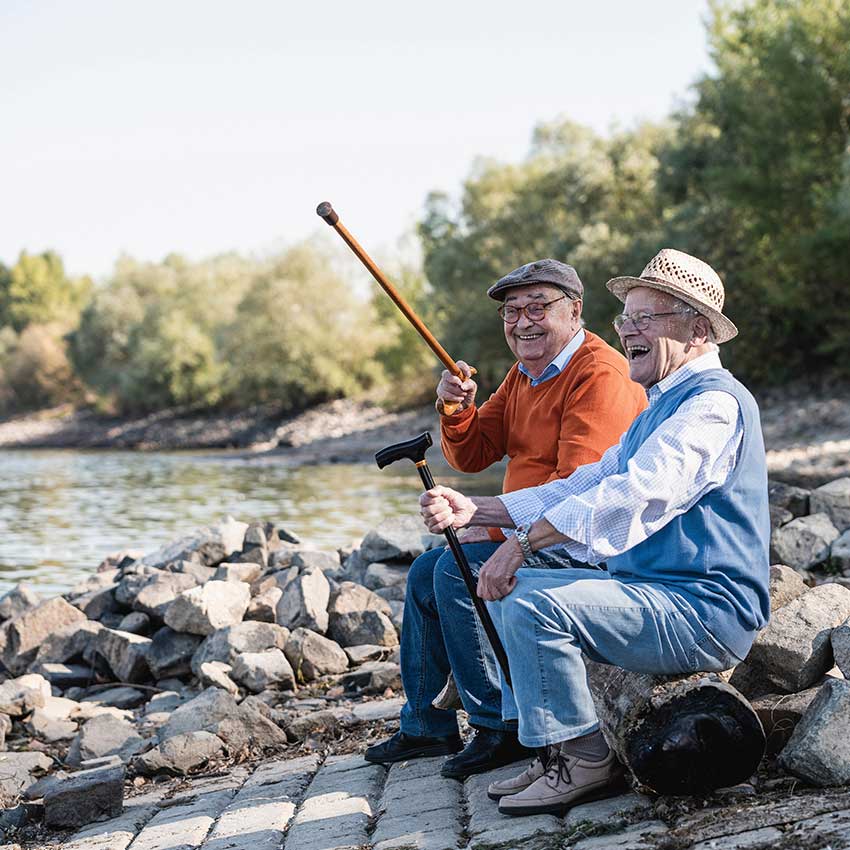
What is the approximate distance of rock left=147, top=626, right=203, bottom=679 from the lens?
802 cm

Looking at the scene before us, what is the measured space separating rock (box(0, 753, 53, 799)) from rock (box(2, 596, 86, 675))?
247cm

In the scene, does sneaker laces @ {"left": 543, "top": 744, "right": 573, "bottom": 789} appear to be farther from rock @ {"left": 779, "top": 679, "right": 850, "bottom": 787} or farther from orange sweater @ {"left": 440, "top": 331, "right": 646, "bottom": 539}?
orange sweater @ {"left": 440, "top": 331, "right": 646, "bottom": 539}

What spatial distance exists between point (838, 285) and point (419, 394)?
20.9m

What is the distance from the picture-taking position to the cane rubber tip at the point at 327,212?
14.5 ft

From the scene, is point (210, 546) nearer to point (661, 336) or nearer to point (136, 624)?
point (136, 624)

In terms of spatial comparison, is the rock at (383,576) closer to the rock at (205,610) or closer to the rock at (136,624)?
the rock at (205,610)

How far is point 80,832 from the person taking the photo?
4793 mm

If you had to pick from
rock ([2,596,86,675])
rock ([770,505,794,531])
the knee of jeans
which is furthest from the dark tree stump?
rock ([2,596,86,675])

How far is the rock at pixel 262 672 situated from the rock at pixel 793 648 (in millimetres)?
3584

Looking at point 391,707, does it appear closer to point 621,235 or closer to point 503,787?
point 503,787

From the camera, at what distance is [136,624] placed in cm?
877

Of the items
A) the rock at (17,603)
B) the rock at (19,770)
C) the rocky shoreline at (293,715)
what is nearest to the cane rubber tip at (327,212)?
the rocky shoreline at (293,715)

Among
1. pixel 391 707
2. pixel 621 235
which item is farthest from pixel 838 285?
pixel 391 707

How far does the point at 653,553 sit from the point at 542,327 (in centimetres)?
132
